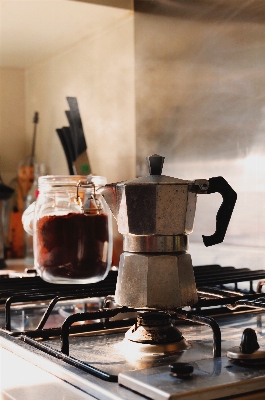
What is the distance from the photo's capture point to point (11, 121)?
1.96 meters

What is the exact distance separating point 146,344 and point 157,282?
7cm

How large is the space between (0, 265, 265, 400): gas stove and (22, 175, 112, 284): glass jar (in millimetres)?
32

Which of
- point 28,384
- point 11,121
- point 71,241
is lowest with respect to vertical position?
point 28,384

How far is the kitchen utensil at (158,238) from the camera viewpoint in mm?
691

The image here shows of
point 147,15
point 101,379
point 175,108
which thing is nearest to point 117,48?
point 147,15

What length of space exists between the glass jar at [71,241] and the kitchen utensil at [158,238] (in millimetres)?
269

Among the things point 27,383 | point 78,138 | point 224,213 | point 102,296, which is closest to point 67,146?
point 78,138

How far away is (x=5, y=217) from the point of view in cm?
185

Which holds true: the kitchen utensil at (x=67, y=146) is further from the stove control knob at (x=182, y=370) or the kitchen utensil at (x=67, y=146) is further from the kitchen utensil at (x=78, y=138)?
the stove control knob at (x=182, y=370)

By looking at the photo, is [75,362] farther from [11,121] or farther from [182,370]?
[11,121]

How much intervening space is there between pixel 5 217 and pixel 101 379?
1.36 m

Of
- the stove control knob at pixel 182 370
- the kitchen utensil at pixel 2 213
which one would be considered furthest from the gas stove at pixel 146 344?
the kitchen utensil at pixel 2 213

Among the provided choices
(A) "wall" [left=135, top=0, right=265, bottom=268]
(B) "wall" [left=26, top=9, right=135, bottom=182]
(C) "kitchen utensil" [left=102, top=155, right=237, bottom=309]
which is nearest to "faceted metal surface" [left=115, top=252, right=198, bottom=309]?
(C) "kitchen utensil" [left=102, top=155, right=237, bottom=309]

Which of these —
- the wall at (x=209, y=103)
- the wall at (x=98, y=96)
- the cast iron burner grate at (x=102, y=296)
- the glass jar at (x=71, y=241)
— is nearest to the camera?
the cast iron burner grate at (x=102, y=296)
